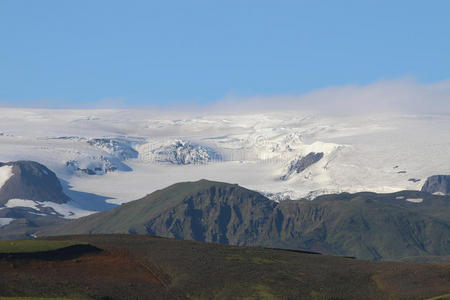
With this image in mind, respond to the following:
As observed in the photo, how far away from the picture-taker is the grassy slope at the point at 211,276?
155750mm

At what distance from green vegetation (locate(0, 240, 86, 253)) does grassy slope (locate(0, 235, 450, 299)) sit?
408 centimetres

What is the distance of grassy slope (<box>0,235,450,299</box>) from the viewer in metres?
156

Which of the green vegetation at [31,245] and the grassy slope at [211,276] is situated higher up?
the green vegetation at [31,245]

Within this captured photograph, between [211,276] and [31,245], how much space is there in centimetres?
3104

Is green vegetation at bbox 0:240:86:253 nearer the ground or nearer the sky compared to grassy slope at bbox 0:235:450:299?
nearer the sky

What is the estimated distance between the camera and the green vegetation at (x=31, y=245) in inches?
6634

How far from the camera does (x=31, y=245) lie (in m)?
174

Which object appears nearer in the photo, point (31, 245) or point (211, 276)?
point (211, 276)

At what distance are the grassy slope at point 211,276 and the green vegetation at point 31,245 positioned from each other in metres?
4.08

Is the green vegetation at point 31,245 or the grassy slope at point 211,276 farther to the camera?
the green vegetation at point 31,245

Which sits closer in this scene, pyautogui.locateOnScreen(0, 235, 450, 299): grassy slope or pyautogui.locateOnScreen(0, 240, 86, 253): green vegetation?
pyautogui.locateOnScreen(0, 235, 450, 299): grassy slope

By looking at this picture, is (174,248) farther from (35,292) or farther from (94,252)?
(35,292)

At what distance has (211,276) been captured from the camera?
552 ft

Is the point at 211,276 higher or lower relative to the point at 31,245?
lower
